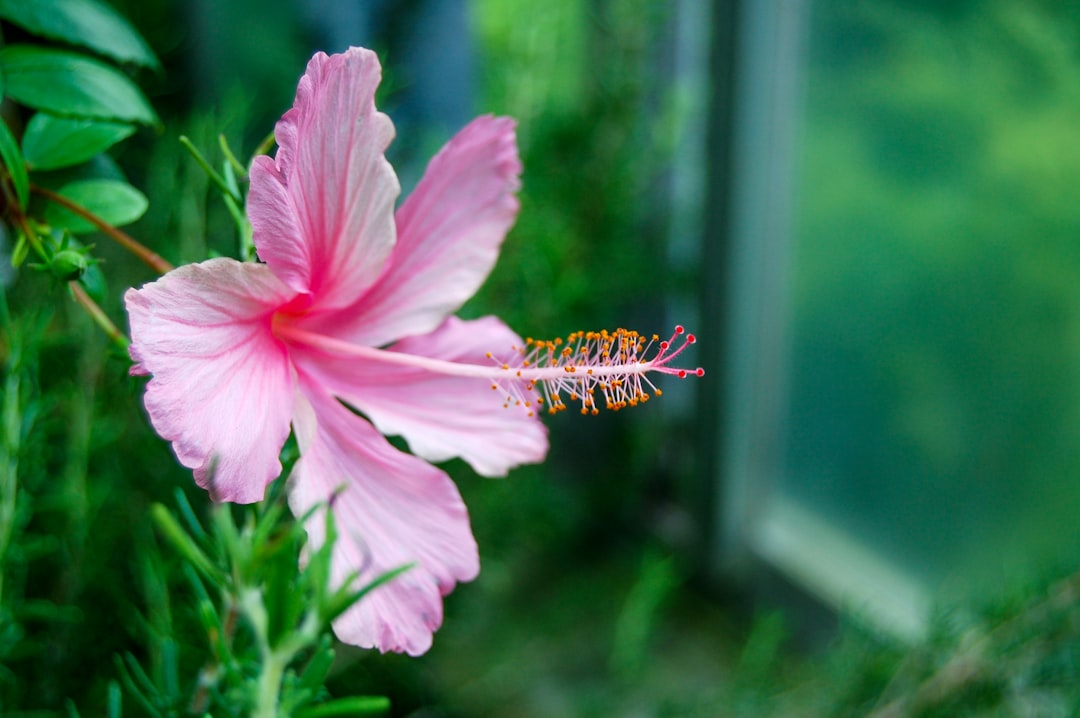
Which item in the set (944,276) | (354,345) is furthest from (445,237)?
(944,276)

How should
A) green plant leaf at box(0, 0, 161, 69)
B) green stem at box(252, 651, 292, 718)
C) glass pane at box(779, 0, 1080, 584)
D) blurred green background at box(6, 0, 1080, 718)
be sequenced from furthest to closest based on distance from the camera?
1. glass pane at box(779, 0, 1080, 584)
2. blurred green background at box(6, 0, 1080, 718)
3. green plant leaf at box(0, 0, 161, 69)
4. green stem at box(252, 651, 292, 718)

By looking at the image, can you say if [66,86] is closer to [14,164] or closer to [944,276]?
[14,164]

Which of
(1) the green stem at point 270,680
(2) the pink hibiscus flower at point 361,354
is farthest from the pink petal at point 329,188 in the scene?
(1) the green stem at point 270,680

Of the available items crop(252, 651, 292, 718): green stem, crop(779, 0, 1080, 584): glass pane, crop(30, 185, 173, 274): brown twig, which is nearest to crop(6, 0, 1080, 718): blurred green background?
crop(779, 0, 1080, 584): glass pane

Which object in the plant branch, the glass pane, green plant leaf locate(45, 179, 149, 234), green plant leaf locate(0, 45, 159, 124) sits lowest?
the glass pane

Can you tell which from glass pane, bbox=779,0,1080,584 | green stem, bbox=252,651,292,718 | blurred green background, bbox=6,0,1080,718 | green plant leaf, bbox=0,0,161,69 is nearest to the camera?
green stem, bbox=252,651,292,718

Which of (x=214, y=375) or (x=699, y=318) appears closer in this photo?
(x=214, y=375)

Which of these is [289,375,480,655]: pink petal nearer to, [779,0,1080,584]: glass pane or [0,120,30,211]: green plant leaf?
[0,120,30,211]: green plant leaf
